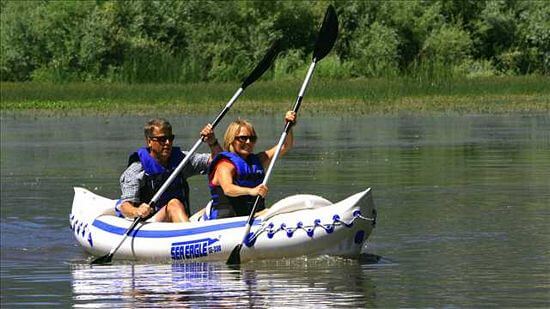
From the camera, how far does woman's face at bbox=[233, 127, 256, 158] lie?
45.3 feet

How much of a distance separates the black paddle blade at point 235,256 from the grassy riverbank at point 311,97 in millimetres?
22210

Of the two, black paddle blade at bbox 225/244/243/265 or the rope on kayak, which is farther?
black paddle blade at bbox 225/244/243/265

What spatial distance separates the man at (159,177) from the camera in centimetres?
1443

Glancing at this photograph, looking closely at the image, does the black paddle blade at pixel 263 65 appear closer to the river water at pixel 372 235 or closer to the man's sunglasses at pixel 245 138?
the river water at pixel 372 235

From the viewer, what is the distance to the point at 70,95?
4462 centimetres

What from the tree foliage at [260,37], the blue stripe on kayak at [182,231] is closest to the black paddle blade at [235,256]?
the blue stripe on kayak at [182,231]

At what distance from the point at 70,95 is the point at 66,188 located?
24.4 m

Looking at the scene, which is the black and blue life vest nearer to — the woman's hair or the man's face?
the man's face

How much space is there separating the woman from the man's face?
1.77ft

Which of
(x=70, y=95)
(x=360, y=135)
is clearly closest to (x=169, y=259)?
(x=360, y=135)

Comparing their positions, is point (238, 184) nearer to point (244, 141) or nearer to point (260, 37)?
point (244, 141)

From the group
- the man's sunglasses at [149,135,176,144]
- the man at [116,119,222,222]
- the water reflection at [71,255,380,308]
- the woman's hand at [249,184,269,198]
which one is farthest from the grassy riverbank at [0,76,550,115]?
the water reflection at [71,255,380,308]

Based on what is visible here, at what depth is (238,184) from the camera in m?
14.0

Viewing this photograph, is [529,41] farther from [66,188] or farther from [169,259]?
[169,259]
